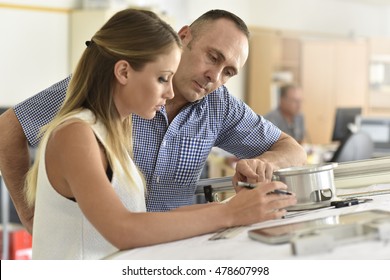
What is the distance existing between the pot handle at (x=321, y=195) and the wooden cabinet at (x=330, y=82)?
23.6 feet

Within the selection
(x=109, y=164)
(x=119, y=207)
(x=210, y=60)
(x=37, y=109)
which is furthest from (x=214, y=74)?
(x=119, y=207)

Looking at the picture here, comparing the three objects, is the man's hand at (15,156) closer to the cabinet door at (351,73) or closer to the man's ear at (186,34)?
the man's ear at (186,34)

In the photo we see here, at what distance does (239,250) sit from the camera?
1.07 m

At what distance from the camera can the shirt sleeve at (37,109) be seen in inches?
69.8

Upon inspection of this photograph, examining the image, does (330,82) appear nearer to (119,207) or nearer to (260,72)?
(260,72)

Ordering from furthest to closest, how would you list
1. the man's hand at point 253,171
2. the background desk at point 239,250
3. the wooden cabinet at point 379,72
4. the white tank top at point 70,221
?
the wooden cabinet at point 379,72 → the man's hand at point 253,171 → the white tank top at point 70,221 → the background desk at point 239,250

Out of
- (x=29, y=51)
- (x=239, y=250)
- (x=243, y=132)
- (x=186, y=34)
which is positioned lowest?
(x=239, y=250)

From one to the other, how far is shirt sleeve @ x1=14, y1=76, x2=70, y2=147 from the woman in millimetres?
441

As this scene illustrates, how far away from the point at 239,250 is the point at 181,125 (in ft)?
2.70

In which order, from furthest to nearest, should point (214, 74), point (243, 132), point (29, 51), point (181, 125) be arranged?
point (29, 51) → point (243, 132) → point (181, 125) → point (214, 74)

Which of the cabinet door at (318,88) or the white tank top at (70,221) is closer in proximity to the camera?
the white tank top at (70,221)

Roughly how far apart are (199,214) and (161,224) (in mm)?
74

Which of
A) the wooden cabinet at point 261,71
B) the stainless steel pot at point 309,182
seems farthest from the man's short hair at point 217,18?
the wooden cabinet at point 261,71

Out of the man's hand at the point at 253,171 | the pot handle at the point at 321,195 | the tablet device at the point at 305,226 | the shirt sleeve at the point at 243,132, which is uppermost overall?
the shirt sleeve at the point at 243,132
